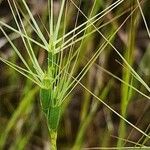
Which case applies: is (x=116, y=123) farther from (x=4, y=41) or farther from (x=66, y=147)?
(x=4, y=41)

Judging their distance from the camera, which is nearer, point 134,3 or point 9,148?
point 134,3

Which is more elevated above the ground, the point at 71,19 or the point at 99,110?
the point at 71,19

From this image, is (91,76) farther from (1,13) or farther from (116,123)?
(1,13)

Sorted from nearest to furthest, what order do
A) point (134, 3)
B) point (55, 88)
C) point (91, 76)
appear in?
1. point (55, 88)
2. point (134, 3)
3. point (91, 76)

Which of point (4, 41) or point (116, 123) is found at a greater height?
point (4, 41)

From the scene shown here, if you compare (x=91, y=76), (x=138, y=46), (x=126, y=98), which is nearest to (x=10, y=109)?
(x=91, y=76)

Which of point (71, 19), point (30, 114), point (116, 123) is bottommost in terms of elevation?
point (116, 123)

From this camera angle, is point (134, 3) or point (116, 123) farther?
point (116, 123)

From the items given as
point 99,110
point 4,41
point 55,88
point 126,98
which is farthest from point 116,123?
point 55,88

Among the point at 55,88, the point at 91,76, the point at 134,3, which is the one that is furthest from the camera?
the point at 91,76
